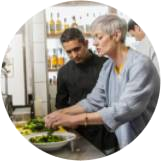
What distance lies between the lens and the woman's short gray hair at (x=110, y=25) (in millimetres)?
2465

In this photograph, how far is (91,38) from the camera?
2465 millimetres

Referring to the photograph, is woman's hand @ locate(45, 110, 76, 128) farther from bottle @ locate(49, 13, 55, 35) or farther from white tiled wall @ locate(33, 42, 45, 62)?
bottle @ locate(49, 13, 55, 35)

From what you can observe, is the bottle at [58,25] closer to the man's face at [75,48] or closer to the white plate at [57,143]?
the man's face at [75,48]

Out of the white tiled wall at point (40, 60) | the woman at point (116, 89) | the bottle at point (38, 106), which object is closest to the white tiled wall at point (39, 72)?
the white tiled wall at point (40, 60)

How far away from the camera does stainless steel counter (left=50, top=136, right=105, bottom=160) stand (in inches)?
99.7

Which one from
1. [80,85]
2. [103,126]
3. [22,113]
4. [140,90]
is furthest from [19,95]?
[140,90]

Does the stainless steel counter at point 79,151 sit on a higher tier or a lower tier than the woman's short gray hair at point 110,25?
lower

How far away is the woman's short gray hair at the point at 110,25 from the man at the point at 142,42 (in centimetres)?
4

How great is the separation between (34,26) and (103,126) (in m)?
0.68

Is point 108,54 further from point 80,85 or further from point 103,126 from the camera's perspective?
point 103,126

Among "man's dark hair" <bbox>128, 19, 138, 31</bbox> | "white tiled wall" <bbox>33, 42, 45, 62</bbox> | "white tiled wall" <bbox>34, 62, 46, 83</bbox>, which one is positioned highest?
"man's dark hair" <bbox>128, 19, 138, 31</bbox>

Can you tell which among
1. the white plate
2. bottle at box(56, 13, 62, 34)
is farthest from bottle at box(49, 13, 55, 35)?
the white plate

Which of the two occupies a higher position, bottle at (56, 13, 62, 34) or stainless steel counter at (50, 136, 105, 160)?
bottle at (56, 13, 62, 34)

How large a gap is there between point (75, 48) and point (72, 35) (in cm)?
7
